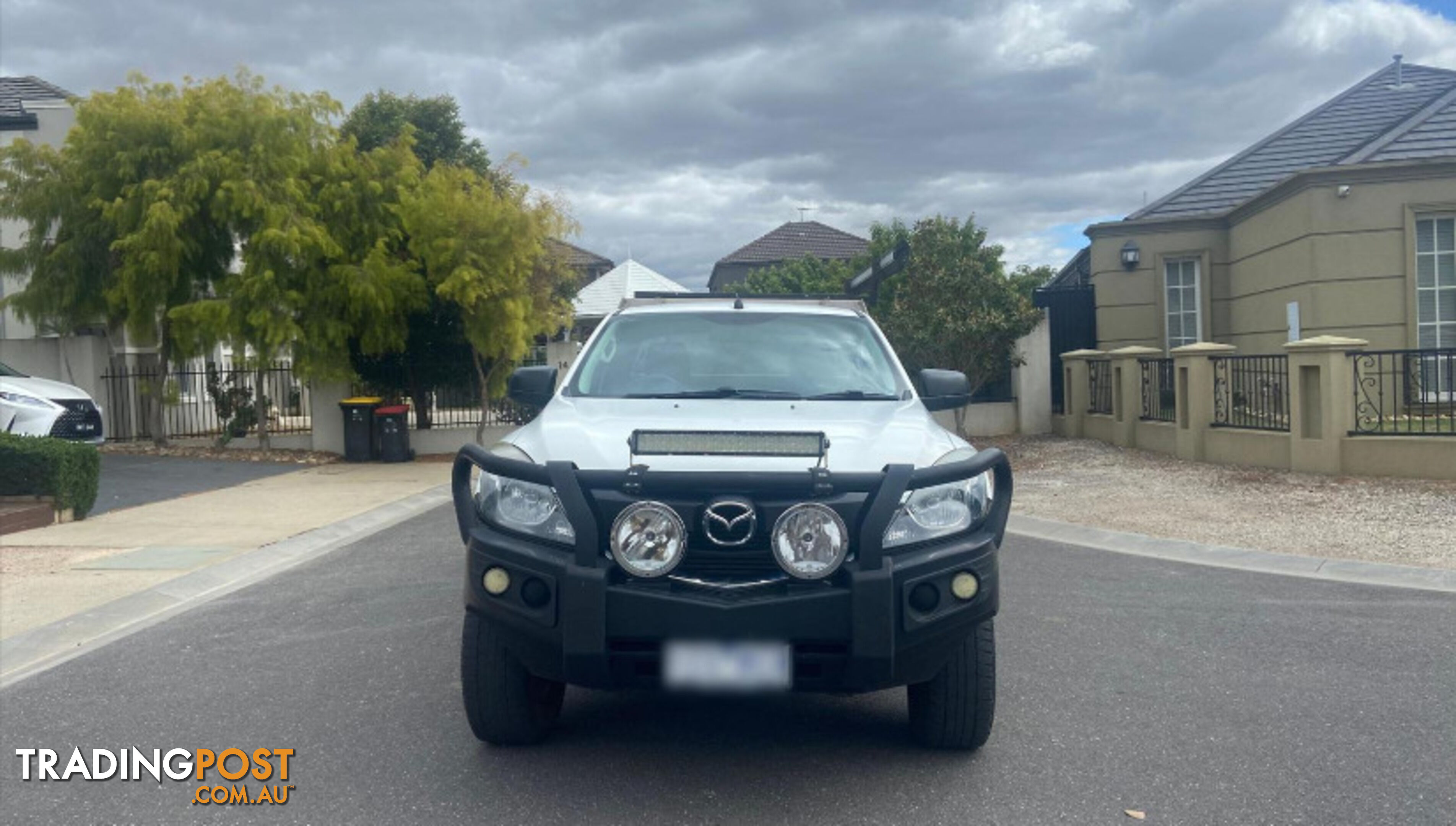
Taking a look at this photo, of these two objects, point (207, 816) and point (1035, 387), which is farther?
point (1035, 387)

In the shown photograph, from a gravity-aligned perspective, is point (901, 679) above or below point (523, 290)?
below

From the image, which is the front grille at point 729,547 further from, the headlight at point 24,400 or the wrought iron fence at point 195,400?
the wrought iron fence at point 195,400

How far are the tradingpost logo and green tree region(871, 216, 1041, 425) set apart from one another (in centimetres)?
1397

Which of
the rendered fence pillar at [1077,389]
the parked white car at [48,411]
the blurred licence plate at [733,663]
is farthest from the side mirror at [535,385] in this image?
the rendered fence pillar at [1077,389]

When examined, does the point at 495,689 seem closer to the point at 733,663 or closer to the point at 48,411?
the point at 733,663

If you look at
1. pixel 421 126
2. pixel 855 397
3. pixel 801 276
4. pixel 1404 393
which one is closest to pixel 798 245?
pixel 801 276

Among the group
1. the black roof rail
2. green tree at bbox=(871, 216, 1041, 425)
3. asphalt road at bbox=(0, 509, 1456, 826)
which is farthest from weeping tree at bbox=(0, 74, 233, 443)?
the black roof rail

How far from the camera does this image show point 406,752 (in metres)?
4.71

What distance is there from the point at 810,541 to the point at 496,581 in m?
1.09

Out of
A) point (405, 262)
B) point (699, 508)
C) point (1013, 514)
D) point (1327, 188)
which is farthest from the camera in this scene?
point (405, 262)

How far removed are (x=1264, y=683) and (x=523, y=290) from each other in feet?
51.0

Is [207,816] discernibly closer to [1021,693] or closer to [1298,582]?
[1021,693]

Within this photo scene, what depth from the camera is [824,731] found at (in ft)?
16.3

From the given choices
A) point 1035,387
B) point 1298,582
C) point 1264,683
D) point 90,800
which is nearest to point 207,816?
point 90,800
